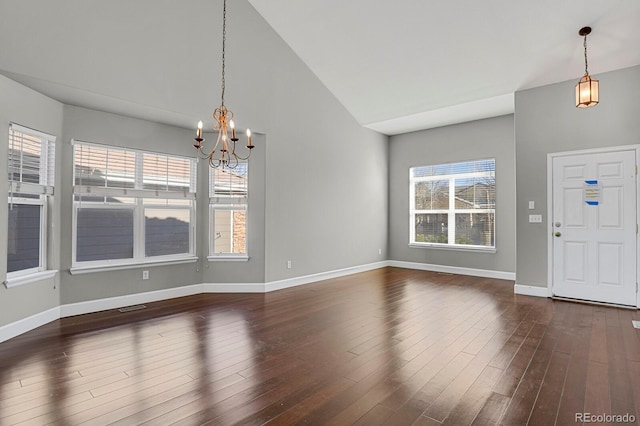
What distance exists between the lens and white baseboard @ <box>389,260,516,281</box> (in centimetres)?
641

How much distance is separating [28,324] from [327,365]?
128 inches

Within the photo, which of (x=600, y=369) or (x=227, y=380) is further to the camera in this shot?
(x=600, y=369)

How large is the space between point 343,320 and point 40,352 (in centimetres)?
294

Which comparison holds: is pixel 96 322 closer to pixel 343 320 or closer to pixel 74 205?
pixel 74 205

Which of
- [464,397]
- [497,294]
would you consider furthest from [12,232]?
[497,294]

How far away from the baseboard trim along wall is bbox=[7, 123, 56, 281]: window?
528 mm

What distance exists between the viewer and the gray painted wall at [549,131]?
175 inches

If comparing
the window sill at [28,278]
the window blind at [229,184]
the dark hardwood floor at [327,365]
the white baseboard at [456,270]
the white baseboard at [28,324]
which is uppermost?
the window blind at [229,184]

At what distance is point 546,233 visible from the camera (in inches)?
197

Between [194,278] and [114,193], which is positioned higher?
[114,193]

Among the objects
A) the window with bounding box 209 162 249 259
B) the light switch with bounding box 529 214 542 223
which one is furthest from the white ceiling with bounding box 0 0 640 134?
the light switch with bounding box 529 214 542 223

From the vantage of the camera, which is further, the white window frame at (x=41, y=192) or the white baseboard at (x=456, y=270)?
the white baseboard at (x=456, y=270)

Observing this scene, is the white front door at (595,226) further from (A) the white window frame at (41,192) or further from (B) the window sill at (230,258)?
(A) the white window frame at (41,192)

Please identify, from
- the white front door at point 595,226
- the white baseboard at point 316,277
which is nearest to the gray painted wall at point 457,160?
the white baseboard at point 316,277
